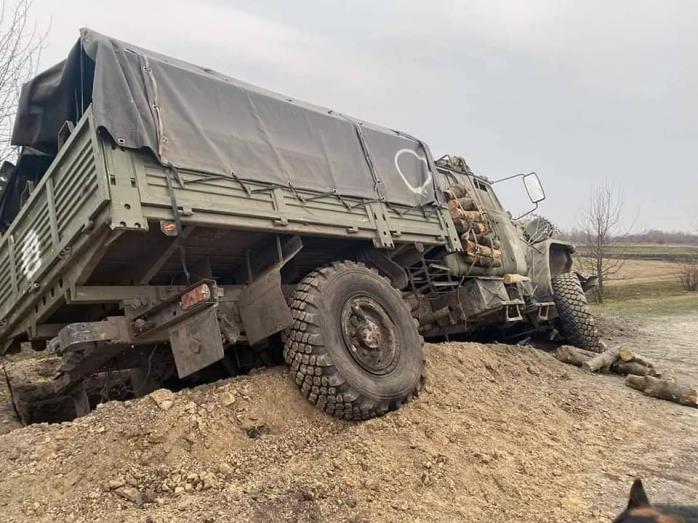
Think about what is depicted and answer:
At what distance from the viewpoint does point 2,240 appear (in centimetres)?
449

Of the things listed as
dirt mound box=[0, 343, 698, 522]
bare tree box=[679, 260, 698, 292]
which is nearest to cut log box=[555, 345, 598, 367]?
dirt mound box=[0, 343, 698, 522]

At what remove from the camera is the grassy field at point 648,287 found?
605 inches

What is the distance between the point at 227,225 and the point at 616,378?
5.20 metres

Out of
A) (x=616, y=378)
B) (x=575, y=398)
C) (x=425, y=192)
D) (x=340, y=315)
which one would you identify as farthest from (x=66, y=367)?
(x=616, y=378)

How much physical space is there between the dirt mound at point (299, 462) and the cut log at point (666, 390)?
1.24 m

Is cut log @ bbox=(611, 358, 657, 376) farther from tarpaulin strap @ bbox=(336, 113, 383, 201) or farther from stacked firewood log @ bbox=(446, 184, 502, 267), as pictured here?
tarpaulin strap @ bbox=(336, 113, 383, 201)

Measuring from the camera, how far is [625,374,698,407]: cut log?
18.3 feet

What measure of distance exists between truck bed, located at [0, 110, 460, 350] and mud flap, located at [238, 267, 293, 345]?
36 cm

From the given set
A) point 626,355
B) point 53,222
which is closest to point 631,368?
point 626,355

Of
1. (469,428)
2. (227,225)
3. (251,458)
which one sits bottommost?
(469,428)

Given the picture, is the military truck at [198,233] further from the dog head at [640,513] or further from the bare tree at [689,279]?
the bare tree at [689,279]

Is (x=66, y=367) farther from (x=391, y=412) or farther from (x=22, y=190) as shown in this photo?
(x=391, y=412)

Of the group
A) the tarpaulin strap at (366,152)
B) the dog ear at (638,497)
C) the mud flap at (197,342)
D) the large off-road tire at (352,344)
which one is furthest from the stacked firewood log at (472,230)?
the dog ear at (638,497)

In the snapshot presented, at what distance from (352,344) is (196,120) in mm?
2061
